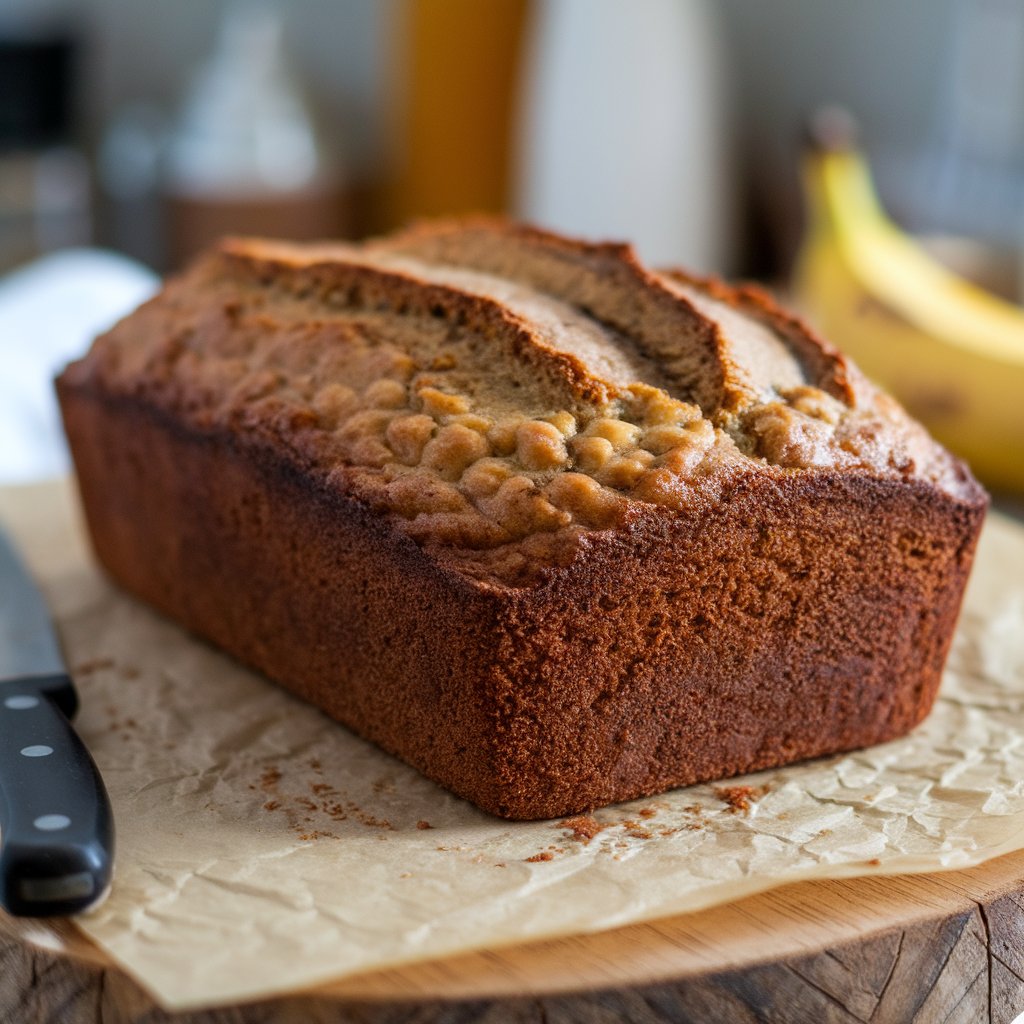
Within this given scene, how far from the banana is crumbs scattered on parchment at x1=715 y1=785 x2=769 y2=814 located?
118 cm

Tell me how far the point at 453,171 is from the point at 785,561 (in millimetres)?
4565

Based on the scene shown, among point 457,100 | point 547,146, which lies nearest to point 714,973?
point 547,146

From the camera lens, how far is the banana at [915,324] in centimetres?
235

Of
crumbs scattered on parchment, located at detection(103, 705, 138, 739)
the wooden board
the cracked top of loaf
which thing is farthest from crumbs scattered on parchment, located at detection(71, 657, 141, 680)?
the wooden board

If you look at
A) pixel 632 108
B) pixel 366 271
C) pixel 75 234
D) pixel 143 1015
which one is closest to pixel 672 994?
pixel 143 1015

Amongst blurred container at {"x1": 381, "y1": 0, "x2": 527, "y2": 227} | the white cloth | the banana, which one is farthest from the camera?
blurred container at {"x1": 381, "y1": 0, "x2": 527, "y2": 227}

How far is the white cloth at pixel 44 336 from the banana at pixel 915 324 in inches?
52.6

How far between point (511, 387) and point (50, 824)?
636 mm

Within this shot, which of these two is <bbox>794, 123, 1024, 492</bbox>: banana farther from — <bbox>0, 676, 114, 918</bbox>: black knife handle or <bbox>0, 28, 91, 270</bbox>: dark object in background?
<bbox>0, 28, 91, 270</bbox>: dark object in background

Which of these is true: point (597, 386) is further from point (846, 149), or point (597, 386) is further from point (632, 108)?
point (632, 108)

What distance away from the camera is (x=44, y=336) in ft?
9.08

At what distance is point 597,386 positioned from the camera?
1.36m

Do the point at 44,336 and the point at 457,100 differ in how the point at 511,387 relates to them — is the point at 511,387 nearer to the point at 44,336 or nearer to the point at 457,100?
the point at 44,336

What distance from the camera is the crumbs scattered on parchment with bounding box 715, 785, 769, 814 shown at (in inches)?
52.0
